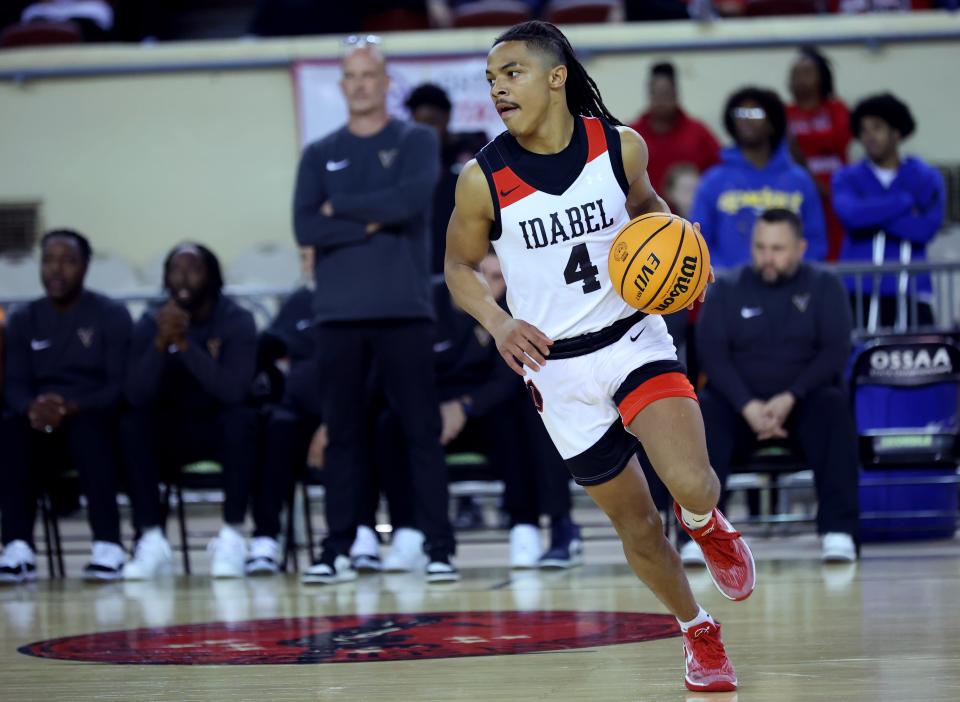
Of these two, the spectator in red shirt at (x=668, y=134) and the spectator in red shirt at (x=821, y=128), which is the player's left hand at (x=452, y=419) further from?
the spectator in red shirt at (x=821, y=128)

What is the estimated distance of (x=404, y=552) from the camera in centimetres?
775

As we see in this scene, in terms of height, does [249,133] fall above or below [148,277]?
above

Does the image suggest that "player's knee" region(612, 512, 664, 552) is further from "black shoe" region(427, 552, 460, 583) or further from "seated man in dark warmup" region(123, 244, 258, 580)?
"seated man in dark warmup" region(123, 244, 258, 580)

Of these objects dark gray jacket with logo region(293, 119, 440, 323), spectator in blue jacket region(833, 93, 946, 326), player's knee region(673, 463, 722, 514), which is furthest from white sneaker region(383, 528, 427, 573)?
player's knee region(673, 463, 722, 514)

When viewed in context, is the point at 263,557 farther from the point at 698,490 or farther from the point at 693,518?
the point at 698,490

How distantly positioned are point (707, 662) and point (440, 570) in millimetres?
3232

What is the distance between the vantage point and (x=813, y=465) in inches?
289

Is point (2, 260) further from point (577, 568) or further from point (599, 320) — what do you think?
point (599, 320)

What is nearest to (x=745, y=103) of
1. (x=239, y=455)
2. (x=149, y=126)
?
(x=239, y=455)

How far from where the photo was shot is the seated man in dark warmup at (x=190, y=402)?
25.6 ft

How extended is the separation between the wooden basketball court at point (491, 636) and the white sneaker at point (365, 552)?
0.36 meters

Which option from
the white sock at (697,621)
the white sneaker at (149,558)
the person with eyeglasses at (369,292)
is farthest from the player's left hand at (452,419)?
the white sock at (697,621)

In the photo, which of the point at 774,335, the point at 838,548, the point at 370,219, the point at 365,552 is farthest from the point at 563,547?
the point at 370,219

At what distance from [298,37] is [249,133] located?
0.87 metres
